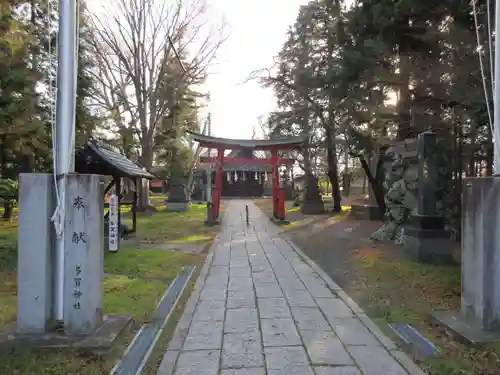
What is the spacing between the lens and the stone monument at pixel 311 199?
2400 centimetres

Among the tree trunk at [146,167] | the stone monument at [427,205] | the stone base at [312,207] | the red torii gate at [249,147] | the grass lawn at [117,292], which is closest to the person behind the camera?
the grass lawn at [117,292]

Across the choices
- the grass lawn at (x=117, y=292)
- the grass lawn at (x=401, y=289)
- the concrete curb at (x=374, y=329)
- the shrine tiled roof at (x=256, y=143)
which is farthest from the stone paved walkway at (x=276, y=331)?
the shrine tiled roof at (x=256, y=143)

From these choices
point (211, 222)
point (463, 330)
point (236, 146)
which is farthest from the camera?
point (236, 146)

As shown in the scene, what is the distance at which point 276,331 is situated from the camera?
4605mm

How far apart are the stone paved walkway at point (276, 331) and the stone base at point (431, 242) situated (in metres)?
2.58

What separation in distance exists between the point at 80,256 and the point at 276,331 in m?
2.22

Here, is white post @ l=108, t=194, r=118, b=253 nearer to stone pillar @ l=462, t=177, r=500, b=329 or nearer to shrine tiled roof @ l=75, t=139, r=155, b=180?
shrine tiled roof @ l=75, t=139, r=155, b=180

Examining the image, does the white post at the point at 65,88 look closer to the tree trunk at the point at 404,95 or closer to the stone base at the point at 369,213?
the tree trunk at the point at 404,95

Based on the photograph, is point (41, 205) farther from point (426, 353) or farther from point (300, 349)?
point (426, 353)

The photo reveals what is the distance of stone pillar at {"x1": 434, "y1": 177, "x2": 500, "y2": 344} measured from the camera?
423 centimetres

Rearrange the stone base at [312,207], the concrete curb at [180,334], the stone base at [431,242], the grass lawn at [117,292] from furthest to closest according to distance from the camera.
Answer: the stone base at [312,207] → the stone base at [431,242] → the concrete curb at [180,334] → the grass lawn at [117,292]

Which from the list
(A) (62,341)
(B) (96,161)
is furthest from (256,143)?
(A) (62,341)

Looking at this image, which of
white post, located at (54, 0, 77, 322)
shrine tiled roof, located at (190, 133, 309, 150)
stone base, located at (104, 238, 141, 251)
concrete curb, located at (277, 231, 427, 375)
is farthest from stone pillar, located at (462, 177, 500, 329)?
shrine tiled roof, located at (190, 133, 309, 150)

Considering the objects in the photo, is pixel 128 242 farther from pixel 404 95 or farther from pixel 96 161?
pixel 404 95
